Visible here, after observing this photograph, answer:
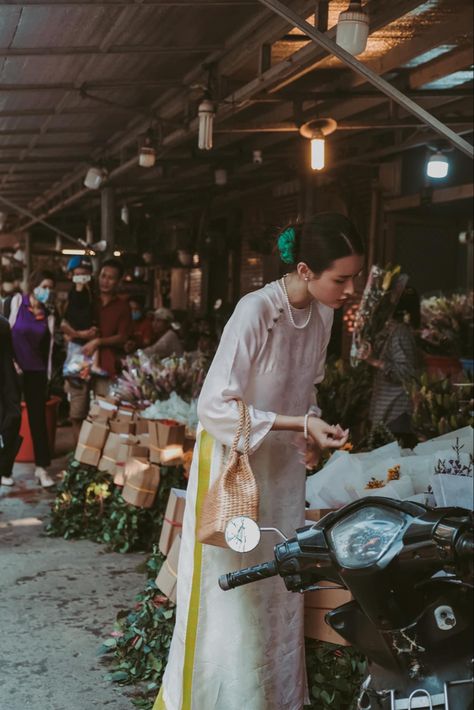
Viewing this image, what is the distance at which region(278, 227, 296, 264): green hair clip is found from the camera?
10.2 feet

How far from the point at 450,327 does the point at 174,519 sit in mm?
4877

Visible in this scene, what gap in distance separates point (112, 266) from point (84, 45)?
2.27 m

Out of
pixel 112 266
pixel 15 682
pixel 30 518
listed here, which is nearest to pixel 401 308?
pixel 112 266

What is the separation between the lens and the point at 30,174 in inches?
628

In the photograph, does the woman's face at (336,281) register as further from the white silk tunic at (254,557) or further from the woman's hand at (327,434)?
the woman's hand at (327,434)

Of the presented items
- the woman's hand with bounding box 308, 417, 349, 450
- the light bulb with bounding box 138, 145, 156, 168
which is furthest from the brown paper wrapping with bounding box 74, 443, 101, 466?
the woman's hand with bounding box 308, 417, 349, 450

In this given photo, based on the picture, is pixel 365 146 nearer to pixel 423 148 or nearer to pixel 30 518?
pixel 423 148

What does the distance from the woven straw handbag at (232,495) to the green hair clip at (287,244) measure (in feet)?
1.80

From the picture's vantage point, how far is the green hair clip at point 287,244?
3115 mm

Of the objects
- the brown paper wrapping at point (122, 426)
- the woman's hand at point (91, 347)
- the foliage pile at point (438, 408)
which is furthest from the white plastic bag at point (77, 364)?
the foliage pile at point (438, 408)

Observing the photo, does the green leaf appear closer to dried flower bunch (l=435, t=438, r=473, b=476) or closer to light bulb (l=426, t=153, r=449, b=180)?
dried flower bunch (l=435, t=438, r=473, b=476)

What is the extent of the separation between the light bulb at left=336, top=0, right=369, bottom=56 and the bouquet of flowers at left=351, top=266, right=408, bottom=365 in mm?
1945

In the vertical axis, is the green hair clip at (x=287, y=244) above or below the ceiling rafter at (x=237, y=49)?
below

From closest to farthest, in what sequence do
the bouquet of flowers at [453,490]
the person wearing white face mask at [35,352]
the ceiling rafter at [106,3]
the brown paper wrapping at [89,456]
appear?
the bouquet of flowers at [453,490]
the ceiling rafter at [106,3]
the brown paper wrapping at [89,456]
the person wearing white face mask at [35,352]
